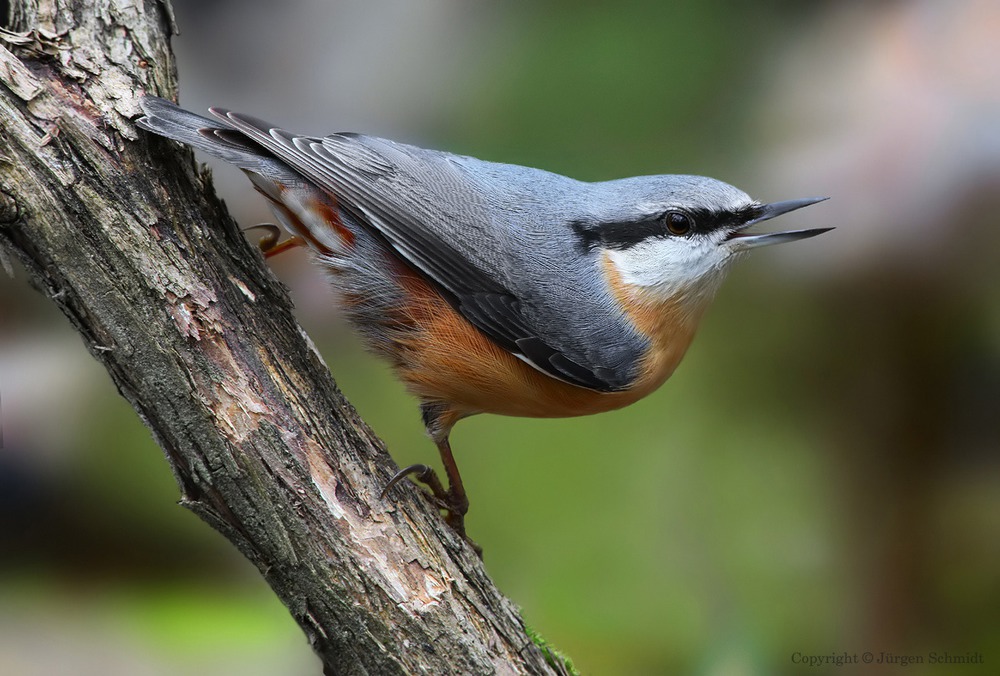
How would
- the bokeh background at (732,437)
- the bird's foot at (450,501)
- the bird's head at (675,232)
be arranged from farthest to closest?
1. the bokeh background at (732,437)
2. the bird's head at (675,232)
3. the bird's foot at (450,501)

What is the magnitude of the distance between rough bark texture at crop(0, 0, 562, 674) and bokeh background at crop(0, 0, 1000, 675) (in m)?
1.83

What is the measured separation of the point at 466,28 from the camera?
209 inches

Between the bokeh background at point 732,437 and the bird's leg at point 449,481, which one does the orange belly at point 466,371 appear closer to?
the bird's leg at point 449,481

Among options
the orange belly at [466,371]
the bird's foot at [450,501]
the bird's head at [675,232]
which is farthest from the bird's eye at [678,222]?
the bird's foot at [450,501]

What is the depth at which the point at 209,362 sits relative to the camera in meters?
1.92

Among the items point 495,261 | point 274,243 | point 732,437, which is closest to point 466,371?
point 495,261

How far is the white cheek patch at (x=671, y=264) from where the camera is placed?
98.6 inches

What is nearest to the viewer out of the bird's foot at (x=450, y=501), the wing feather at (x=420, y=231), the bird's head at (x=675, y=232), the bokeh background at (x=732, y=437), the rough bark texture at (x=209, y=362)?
the rough bark texture at (x=209, y=362)

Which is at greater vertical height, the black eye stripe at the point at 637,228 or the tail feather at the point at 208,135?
the tail feather at the point at 208,135

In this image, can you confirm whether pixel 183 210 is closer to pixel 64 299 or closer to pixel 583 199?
pixel 64 299

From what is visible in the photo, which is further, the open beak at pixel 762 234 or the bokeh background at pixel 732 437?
Result: the bokeh background at pixel 732 437

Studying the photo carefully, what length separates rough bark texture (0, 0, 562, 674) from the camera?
6.16ft

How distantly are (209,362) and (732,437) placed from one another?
3.22 m

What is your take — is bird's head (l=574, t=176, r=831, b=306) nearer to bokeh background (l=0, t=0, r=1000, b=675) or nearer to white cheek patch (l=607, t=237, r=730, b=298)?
white cheek patch (l=607, t=237, r=730, b=298)
